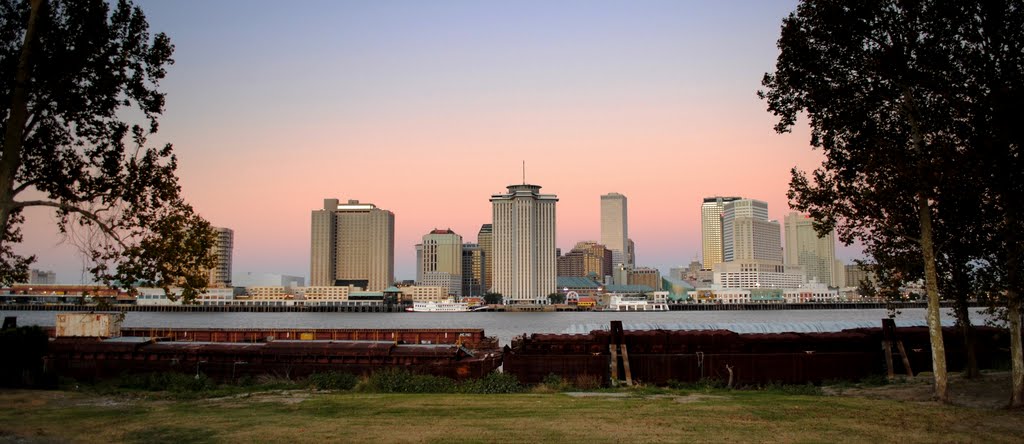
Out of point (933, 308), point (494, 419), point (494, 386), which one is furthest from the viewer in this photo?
point (494, 386)

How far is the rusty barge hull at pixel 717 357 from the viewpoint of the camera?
29281 millimetres

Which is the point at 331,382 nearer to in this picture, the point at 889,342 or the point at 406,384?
the point at 406,384

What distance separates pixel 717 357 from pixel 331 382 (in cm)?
1512

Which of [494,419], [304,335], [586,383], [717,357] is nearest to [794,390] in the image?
[717,357]

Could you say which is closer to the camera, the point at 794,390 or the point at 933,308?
the point at 933,308

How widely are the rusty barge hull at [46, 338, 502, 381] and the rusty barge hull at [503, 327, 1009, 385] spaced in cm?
304

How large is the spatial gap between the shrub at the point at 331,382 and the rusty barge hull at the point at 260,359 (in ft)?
13.5

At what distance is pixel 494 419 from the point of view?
18.1m

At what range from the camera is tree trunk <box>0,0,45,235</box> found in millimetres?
16906

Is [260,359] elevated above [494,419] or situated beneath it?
elevated above

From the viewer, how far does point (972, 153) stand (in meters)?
19.8

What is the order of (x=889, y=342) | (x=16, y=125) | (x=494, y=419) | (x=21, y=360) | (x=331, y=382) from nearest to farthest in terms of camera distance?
1. (x=16, y=125)
2. (x=494, y=419)
3. (x=21, y=360)
4. (x=331, y=382)
5. (x=889, y=342)

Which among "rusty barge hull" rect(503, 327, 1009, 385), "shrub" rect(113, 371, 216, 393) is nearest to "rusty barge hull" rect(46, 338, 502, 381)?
"rusty barge hull" rect(503, 327, 1009, 385)

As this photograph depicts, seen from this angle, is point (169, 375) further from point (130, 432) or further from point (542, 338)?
point (542, 338)
